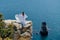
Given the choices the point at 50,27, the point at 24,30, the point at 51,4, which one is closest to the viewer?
the point at 24,30

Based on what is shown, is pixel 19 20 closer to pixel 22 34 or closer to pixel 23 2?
pixel 22 34

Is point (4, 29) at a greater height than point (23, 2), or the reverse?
point (23, 2)

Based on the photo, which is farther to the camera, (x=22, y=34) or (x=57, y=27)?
(x=57, y=27)

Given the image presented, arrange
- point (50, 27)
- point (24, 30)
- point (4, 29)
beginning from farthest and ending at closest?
1. point (50, 27)
2. point (24, 30)
3. point (4, 29)

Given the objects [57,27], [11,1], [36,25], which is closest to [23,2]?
[11,1]

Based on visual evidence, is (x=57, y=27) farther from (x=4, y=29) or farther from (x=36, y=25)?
(x=4, y=29)

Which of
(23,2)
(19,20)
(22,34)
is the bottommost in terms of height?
(22,34)
